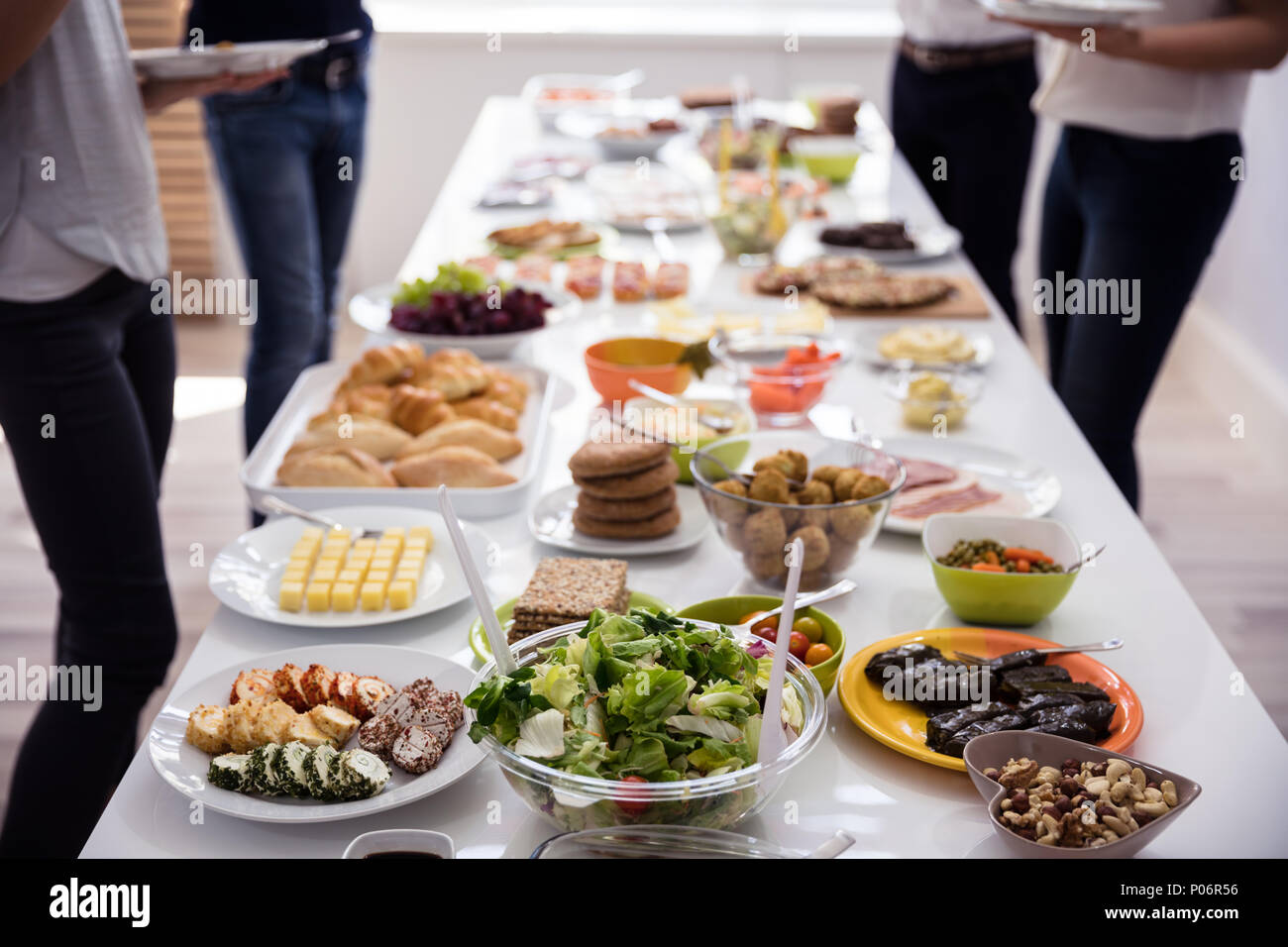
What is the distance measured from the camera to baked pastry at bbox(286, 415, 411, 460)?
1703 mm

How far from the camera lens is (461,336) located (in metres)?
2.10

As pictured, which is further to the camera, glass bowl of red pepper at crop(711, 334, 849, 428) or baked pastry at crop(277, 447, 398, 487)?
glass bowl of red pepper at crop(711, 334, 849, 428)

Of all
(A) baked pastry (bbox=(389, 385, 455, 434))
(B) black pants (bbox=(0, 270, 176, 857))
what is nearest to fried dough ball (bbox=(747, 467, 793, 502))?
(A) baked pastry (bbox=(389, 385, 455, 434))

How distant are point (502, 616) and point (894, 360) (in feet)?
3.42

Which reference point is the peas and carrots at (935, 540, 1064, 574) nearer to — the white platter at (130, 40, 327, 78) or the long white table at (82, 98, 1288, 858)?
the long white table at (82, 98, 1288, 858)

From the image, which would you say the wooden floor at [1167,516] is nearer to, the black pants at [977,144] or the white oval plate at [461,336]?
the black pants at [977,144]

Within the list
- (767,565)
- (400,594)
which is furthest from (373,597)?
(767,565)

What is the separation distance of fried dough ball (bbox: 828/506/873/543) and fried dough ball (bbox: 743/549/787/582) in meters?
0.07

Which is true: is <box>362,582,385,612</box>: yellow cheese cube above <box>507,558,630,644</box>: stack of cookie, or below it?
below

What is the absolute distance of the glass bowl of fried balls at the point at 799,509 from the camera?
1322 millimetres

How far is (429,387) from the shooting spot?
73.5 inches

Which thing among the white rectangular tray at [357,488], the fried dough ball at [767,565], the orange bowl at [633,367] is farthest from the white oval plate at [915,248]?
the fried dough ball at [767,565]

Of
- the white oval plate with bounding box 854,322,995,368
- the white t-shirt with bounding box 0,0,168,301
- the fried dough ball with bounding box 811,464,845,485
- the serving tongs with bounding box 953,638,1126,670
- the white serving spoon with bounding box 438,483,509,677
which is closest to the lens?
the white serving spoon with bounding box 438,483,509,677

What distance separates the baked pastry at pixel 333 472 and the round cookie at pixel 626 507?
30 cm
